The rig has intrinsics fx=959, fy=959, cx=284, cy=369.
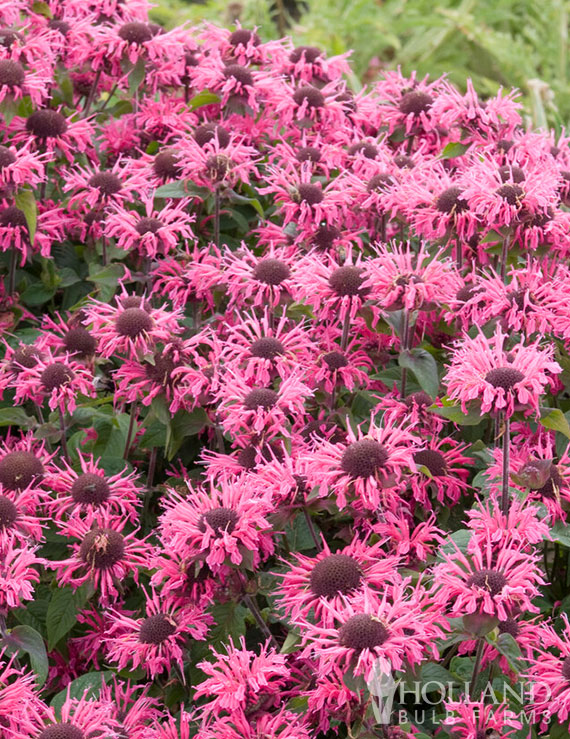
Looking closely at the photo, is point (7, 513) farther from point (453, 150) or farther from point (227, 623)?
point (453, 150)

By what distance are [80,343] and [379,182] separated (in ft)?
2.27

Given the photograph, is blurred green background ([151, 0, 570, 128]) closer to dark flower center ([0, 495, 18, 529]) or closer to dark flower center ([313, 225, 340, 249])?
dark flower center ([313, 225, 340, 249])

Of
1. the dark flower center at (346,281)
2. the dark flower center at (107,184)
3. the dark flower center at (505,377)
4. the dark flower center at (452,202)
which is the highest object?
the dark flower center at (452,202)

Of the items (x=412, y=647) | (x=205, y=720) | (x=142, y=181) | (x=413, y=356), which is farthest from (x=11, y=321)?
(x=412, y=647)

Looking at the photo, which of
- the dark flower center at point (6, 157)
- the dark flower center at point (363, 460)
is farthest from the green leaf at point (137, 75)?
the dark flower center at point (363, 460)

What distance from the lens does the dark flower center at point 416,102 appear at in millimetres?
2264

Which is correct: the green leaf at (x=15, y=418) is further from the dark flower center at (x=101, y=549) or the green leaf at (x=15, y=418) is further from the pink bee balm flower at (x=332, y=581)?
the pink bee balm flower at (x=332, y=581)

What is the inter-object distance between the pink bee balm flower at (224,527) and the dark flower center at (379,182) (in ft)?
2.66

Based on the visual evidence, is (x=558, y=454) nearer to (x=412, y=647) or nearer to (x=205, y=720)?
(x=412, y=647)

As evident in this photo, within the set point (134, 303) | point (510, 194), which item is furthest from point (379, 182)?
point (134, 303)

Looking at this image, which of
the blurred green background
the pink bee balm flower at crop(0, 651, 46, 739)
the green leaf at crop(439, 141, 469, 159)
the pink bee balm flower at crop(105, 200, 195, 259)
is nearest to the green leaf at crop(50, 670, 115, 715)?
the pink bee balm flower at crop(0, 651, 46, 739)

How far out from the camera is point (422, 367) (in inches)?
66.2

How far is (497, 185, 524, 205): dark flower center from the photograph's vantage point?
169 cm

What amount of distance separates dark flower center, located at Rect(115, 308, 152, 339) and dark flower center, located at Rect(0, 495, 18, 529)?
0.35 m
